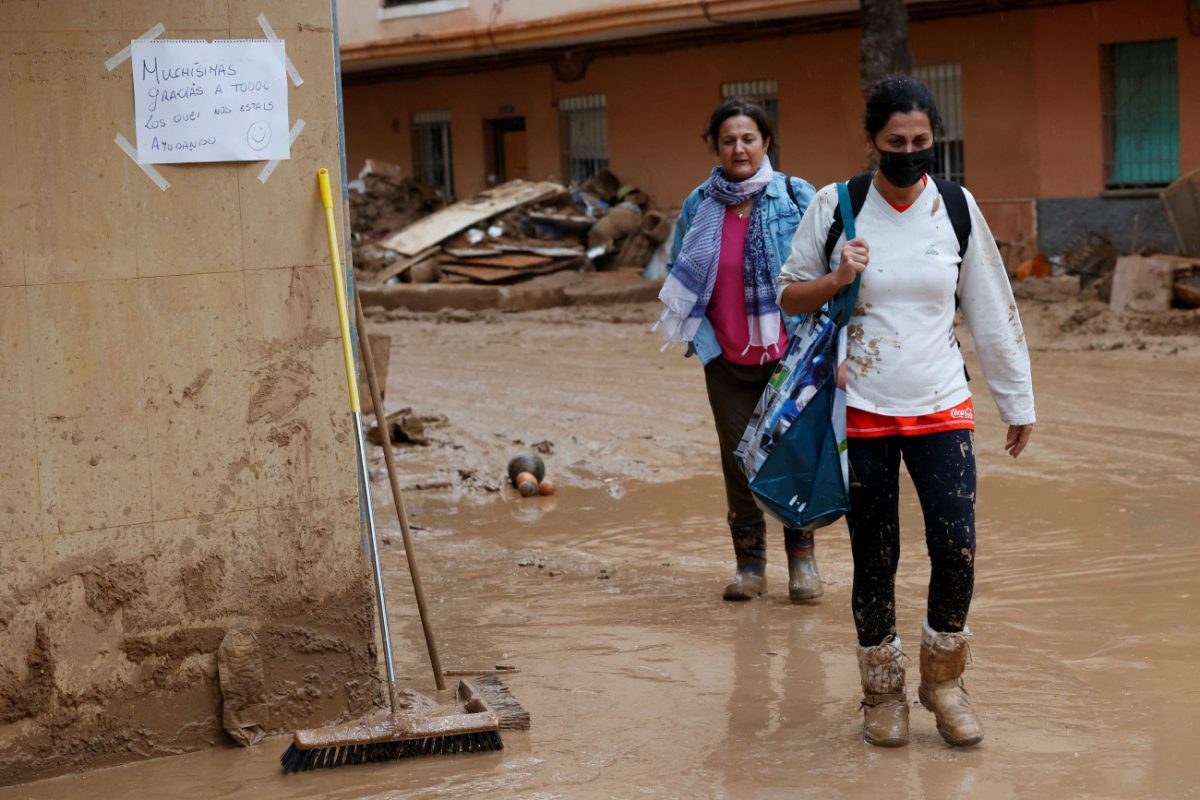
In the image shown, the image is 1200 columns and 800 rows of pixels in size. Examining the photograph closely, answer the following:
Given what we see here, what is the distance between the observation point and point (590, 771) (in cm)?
403

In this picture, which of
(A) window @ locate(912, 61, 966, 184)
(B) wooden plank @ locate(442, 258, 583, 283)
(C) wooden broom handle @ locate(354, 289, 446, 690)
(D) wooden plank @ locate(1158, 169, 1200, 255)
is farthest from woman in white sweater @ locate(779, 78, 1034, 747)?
(A) window @ locate(912, 61, 966, 184)

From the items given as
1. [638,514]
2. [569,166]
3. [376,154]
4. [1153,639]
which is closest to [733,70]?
[569,166]

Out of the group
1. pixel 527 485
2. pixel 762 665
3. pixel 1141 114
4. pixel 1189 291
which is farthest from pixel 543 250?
pixel 762 665

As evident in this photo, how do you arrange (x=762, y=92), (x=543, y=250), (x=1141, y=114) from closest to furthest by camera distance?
(x=1141, y=114)
(x=543, y=250)
(x=762, y=92)

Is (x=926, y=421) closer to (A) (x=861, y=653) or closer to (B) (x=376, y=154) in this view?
(A) (x=861, y=653)

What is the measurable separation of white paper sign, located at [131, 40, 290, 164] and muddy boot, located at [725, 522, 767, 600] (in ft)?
8.00

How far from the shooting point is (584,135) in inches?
908

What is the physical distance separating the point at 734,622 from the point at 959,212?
1.98 m

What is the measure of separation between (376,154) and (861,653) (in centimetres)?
2306

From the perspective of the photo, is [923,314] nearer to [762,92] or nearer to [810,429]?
[810,429]

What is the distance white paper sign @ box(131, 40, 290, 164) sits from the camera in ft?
13.6

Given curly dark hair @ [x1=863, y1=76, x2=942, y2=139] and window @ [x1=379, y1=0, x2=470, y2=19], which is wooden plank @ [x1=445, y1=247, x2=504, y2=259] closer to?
window @ [x1=379, y1=0, x2=470, y2=19]

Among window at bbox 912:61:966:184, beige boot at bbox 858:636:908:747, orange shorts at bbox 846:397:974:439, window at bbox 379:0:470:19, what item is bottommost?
beige boot at bbox 858:636:908:747

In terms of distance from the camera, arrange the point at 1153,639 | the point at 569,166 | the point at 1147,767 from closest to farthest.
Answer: the point at 1147,767 → the point at 1153,639 → the point at 569,166
